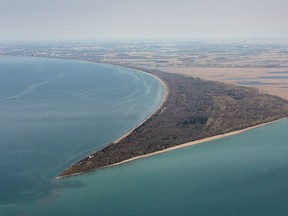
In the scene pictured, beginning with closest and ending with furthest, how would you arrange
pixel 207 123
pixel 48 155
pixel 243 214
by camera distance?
pixel 243 214 → pixel 48 155 → pixel 207 123

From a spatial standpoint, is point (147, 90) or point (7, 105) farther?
point (147, 90)

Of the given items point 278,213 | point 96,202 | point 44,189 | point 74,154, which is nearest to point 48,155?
point 74,154

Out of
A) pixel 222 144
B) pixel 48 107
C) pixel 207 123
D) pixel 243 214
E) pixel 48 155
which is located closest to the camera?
pixel 243 214

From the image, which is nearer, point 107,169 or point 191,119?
point 107,169

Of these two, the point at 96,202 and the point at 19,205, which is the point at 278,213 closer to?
the point at 96,202

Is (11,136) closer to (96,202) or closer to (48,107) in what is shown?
(48,107)

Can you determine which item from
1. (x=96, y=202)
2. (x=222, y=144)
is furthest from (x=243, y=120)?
(x=96, y=202)
